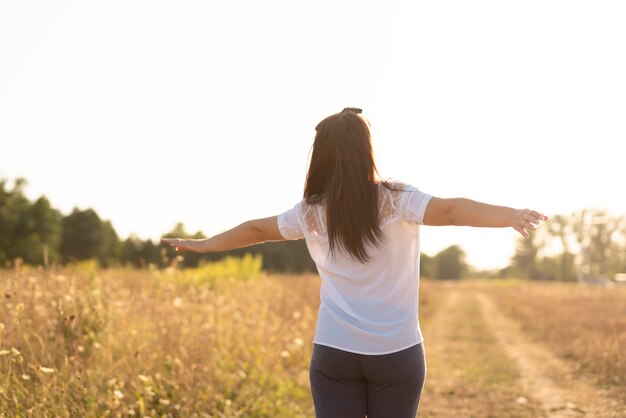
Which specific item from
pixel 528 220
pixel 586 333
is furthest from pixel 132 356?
pixel 586 333

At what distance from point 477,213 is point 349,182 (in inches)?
20.5

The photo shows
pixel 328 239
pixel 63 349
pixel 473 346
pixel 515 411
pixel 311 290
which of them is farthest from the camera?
pixel 311 290

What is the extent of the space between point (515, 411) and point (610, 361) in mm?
2837

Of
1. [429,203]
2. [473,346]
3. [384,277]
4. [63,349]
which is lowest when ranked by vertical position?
[473,346]

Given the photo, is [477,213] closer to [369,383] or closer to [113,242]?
[369,383]

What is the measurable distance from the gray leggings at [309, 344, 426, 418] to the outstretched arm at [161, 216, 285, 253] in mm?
650

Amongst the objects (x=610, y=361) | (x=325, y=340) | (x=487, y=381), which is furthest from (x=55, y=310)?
(x=610, y=361)

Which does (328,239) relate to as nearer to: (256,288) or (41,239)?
(256,288)

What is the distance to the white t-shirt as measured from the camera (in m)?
2.73

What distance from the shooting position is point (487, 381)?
363 inches

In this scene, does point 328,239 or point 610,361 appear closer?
point 328,239

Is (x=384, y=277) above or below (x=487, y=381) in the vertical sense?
above

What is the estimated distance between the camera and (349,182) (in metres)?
2.76

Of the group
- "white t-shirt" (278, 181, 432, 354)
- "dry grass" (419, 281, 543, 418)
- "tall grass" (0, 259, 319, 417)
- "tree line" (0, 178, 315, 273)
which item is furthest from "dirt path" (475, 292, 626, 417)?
"tree line" (0, 178, 315, 273)
